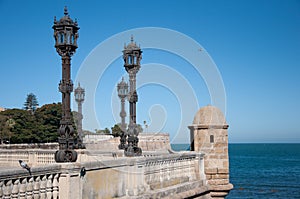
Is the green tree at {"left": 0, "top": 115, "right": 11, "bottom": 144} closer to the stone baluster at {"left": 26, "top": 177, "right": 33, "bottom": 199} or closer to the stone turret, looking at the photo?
the stone turret

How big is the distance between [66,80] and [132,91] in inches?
184

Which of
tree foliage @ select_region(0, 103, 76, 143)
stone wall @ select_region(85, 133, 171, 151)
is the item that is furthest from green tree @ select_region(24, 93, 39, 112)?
stone wall @ select_region(85, 133, 171, 151)

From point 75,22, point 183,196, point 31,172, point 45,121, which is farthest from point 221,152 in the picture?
point 45,121

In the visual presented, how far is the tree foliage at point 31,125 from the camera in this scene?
2296 inches

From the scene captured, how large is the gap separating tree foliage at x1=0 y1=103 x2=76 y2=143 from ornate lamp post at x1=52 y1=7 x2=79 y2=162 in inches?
1941

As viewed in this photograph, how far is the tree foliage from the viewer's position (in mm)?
58312

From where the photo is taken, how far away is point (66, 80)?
10.1m

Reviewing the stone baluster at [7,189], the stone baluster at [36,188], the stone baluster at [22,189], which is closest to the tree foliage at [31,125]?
the stone baluster at [36,188]

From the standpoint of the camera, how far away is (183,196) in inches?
491

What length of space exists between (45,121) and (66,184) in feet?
183

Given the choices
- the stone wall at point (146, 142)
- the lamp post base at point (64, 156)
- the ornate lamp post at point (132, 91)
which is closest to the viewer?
the lamp post base at point (64, 156)

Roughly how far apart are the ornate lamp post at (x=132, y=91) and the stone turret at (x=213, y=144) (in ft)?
7.91

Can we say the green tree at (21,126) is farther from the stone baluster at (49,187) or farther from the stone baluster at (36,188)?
the stone baluster at (36,188)

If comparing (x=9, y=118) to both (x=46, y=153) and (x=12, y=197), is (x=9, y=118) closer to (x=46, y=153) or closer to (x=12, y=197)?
(x=46, y=153)
